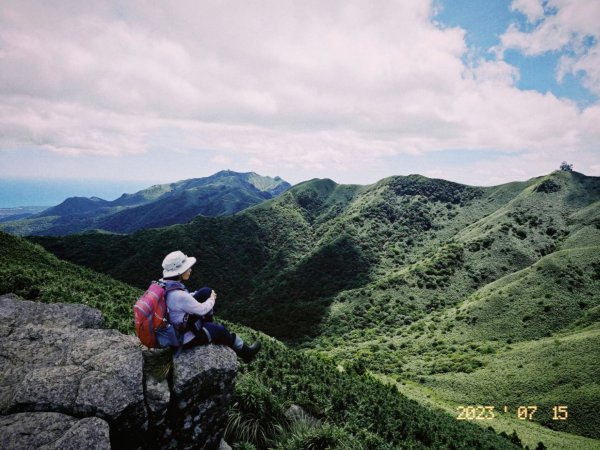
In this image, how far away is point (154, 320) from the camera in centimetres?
795

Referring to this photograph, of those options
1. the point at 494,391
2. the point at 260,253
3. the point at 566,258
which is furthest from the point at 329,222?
the point at 494,391

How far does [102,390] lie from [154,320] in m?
1.72

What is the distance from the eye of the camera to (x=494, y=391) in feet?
163

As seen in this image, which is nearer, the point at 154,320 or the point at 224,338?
the point at 154,320

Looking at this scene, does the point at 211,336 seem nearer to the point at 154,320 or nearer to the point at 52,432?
the point at 154,320

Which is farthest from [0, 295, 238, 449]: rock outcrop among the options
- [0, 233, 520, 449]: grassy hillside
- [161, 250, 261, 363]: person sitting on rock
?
[0, 233, 520, 449]: grassy hillside

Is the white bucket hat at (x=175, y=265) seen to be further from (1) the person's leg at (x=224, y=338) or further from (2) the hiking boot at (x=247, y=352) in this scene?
(2) the hiking boot at (x=247, y=352)

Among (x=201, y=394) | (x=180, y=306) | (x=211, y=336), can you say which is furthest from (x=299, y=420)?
(x=180, y=306)

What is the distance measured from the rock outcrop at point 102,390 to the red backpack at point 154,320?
15.7 inches

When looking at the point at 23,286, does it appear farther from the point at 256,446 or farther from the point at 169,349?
the point at 256,446

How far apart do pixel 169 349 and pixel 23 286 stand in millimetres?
12523

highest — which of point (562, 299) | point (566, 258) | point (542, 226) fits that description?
point (542, 226)

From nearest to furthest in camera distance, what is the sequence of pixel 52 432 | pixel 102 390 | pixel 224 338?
pixel 52 432 < pixel 102 390 < pixel 224 338

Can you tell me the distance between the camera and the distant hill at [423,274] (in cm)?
5997
